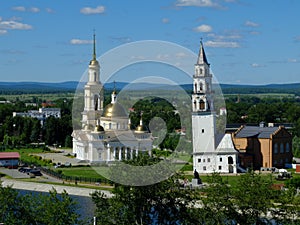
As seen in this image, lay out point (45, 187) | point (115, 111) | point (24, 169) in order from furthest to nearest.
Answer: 1. point (115, 111)
2. point (24, 169)
3. point (45, 187)

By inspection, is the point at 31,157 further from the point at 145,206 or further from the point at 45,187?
the point at 145,206

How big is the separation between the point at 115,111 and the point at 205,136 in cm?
729

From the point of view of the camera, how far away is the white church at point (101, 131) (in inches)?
1615

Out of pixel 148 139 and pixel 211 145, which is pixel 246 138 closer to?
pixel 211 145

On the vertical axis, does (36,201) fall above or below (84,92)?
below

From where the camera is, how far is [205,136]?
3800cm

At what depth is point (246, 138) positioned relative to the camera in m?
39.9

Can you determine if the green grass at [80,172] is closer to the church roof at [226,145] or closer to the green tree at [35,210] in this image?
the church roof at [226,145]

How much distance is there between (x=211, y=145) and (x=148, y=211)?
21335mm

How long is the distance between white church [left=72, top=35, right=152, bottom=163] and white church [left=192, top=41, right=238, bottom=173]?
3.28m

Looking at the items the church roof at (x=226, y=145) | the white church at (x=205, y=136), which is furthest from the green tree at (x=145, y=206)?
the church roof at (x=226, y=145)

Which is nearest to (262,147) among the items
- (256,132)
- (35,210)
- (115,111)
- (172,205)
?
(256,132)

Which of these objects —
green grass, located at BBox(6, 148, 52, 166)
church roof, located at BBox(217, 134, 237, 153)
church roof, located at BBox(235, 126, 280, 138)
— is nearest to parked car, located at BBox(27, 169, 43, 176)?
green grass, located at BBox(6, 148, 52, 166)

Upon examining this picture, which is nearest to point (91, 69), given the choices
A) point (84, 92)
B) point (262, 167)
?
point (84, 92)
